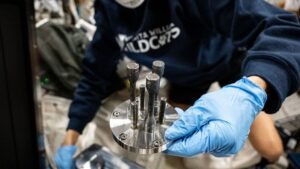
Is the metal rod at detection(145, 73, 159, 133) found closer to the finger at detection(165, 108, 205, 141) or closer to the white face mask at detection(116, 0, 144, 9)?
the finger at detection(165, 108, 205, 141)

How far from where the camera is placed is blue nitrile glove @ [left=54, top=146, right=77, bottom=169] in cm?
78

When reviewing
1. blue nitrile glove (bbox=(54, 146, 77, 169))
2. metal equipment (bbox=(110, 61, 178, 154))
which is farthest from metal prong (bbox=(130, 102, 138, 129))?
blue nitrile glove (bbox=(54, 146, 77, 169))

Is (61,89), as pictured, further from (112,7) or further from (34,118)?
(34,118)

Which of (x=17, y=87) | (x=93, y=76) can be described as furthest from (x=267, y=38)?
(x=93, y=76)

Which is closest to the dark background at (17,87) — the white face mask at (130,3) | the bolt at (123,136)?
the bolt at (123,136)

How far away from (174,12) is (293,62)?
357mm

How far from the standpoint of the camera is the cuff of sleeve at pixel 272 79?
531 mm

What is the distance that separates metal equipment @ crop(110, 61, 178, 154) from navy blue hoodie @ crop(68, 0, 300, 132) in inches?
7.9

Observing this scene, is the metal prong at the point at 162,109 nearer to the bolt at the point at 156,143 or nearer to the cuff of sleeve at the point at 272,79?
the bolt at the point at 156,143

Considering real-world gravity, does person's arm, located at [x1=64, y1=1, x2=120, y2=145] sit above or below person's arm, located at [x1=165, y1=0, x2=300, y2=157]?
below

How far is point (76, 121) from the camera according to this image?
0.98 m

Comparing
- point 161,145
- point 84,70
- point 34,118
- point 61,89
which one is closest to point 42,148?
point 34,118

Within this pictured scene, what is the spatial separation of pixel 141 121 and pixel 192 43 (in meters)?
0.50

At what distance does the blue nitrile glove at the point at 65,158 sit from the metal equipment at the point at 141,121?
0.34 meters
